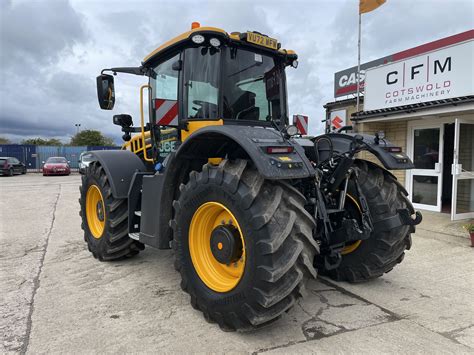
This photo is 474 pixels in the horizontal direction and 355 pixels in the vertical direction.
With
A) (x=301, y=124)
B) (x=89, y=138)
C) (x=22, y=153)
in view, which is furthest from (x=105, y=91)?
(x=89, y=138)

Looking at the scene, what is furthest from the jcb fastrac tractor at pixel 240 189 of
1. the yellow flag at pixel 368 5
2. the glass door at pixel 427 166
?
the yellow flag at pixel 368 5

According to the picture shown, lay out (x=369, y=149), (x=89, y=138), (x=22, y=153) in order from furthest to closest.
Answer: (x=89, y=138), (x=22, y=153), (x=369, y=149)

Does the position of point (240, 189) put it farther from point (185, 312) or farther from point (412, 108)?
point (412, 108)

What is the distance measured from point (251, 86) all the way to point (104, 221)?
8.77 ft

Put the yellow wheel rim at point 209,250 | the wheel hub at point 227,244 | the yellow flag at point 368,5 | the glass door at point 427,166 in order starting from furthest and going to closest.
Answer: the yellow flag at point 368,5
the glass door at point 427,166
the yellow wheel rim at point 209,250
the wheel hub at point 227,244

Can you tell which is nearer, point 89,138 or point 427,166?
point 427,166

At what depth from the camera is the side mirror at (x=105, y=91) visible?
4.64m

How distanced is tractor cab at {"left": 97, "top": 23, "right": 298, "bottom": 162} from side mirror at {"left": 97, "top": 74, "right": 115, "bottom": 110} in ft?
2.05

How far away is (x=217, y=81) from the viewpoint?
371cm

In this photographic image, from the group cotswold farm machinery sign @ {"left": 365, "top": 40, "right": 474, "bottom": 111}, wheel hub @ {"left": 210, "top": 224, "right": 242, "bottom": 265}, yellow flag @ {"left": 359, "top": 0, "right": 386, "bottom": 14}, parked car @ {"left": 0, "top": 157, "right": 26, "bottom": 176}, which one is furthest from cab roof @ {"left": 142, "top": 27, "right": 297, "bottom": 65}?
parked car @ {"left": 0, "top": 157, "right": 26, "bottom": 176}

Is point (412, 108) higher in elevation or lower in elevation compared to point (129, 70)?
lower

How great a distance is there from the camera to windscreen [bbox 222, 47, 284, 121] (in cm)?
378

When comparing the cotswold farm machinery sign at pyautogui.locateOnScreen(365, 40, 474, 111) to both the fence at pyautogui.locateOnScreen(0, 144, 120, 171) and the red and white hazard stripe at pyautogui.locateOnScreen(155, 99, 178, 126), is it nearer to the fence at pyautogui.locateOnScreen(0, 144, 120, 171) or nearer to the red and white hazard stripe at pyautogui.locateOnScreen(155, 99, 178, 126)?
the red and white hazard stripe at pyautogui.locateOnScreen(155, 99, 178, 126)

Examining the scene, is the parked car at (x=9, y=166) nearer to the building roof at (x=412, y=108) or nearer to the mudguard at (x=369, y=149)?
the building roof at (x=412, y=108)
